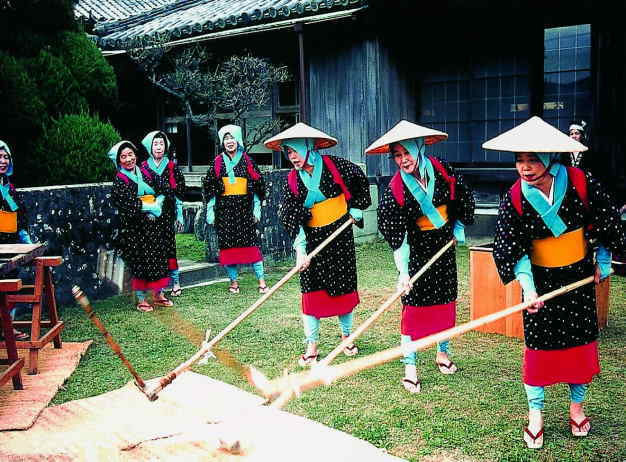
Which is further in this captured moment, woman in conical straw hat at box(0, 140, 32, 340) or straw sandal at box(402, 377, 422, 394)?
woman in conical straw hat at box(0, 140, 32, 340)

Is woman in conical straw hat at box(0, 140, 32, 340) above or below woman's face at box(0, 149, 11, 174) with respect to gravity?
below

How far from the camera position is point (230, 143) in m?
8.03

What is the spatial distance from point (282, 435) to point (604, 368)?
275 centimetres

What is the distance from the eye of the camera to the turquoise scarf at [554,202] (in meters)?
3.67

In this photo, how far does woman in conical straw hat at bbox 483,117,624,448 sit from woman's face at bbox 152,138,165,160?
4942 mm

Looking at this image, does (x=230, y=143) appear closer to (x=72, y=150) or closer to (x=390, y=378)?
(x=72, y=150)

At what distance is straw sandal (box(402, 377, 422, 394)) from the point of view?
473cm

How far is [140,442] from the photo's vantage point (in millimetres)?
3846

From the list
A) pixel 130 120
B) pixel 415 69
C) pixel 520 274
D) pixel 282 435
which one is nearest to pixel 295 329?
pixel 282 435

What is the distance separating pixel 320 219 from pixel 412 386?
1653 millimetres

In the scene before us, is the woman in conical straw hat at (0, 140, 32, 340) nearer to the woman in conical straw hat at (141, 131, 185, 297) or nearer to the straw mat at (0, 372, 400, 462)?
the woman in conical straw hat at (141, 131, 185, 297)

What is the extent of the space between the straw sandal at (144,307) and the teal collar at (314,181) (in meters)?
3.03

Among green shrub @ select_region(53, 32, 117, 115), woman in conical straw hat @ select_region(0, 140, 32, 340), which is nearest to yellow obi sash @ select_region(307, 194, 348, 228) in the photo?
woman in conical straw hat @ select_region(0, 140, 32, 340)

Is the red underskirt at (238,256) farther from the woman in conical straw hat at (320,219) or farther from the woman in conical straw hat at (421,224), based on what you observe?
the woman in conical straw hat at (421,224)
